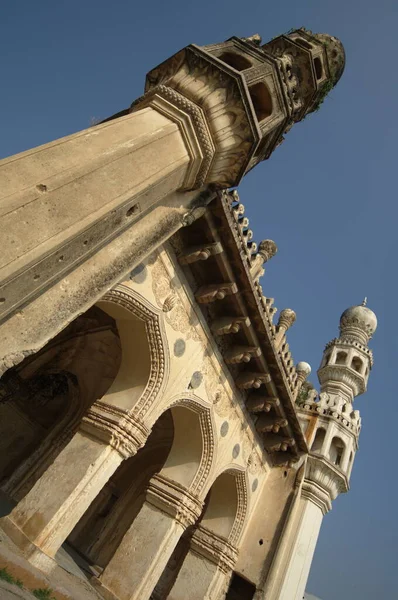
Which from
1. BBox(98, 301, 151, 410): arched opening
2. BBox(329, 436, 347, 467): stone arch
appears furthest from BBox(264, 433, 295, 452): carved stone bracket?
BBox(98, 301, 151, 410): arched opening

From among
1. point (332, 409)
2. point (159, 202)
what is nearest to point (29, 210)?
point (159, 202)

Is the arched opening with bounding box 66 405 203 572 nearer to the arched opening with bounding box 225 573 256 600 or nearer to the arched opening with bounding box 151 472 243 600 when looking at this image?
the arched opening with bounding box 151 472 243 600

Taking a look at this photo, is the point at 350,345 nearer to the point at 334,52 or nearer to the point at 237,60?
the point at 334,52

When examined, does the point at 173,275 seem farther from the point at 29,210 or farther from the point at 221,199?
the point at 29,210

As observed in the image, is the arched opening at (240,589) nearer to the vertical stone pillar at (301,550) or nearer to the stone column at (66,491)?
the vertical stone pillar at (301,550)

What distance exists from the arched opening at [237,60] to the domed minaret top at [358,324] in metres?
12.9

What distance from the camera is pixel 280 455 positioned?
11.7 metres

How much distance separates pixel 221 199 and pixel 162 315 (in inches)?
87.3

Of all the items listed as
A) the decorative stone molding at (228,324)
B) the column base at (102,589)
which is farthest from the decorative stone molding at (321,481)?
the column base at (102,589)

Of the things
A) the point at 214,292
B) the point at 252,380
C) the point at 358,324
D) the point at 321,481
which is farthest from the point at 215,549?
the point at 358,324

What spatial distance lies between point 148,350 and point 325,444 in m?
7.30

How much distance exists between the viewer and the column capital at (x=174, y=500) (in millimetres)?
7680

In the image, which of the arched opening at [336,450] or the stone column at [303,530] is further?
the arched opening at [336,450]

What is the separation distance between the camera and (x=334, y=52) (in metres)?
8.45
